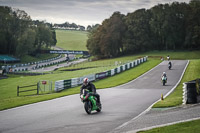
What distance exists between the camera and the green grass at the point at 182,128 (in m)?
9.59

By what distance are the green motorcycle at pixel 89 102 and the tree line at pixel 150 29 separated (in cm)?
8703

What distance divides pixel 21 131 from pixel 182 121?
6.01m

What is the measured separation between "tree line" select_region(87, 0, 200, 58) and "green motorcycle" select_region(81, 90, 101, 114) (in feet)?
286

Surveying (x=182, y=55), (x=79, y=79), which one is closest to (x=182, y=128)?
(x=79, y=79)

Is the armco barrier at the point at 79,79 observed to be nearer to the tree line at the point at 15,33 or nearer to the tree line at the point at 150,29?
the tree line at the point at 150,29

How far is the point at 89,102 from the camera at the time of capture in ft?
50.4

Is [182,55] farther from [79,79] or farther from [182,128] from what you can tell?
[182,128]

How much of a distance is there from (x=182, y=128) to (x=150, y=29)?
98615mm

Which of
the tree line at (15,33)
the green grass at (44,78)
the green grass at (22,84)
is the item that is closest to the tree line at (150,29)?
the tree line at (15,33)

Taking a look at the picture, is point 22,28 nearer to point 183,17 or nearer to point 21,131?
point 183,17

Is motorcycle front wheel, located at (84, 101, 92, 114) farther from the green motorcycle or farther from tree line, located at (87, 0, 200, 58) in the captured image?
tree line, located at (87, 0, 200, 58)

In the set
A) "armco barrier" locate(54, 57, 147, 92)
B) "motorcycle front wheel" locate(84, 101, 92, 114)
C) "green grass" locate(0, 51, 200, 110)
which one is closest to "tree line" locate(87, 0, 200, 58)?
"green grass" locate(0, 51, 200, 110)

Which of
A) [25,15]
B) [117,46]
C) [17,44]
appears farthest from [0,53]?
[117,46]

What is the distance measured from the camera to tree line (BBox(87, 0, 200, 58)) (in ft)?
335
